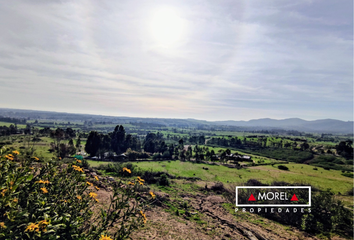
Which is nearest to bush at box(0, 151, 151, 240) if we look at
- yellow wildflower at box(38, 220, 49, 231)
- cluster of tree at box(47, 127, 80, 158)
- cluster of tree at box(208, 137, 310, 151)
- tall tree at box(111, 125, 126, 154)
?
yellow wildflower at box(38, 220, 49, 231)

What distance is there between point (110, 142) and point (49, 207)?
69.2 meters

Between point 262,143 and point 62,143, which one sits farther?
point 262,143

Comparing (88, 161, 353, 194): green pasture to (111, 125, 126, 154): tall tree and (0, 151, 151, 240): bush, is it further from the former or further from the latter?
(0, 151, 151, 240): bush

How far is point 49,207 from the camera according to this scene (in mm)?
2648

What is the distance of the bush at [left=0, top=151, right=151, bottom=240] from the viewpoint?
2455mm

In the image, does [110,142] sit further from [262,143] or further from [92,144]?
[262,143]

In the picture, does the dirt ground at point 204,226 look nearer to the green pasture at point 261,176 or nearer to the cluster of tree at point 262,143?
the green pasture at point 261,176

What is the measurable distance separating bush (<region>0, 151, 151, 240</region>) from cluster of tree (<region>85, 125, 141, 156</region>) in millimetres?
54186

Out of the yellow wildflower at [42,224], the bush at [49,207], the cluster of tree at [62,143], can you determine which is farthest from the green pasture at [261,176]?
the yellow wildflower at [42,224]

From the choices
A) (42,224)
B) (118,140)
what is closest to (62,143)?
(118,140)

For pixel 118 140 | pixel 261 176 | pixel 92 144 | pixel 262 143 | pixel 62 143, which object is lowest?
pixel 261 176

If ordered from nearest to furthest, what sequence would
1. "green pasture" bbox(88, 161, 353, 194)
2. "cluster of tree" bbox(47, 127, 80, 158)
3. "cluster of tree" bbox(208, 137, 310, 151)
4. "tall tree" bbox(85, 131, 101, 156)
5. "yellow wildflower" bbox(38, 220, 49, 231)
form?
"yellow wildflower" bbox(38, 220, 49, 231) < "green pasture" bbox(88, 161, 353, 194) < "cluster of tree" bbox(47, 127, 80, 158) < "tall tree" bbox(85, 131, 101, 156) < "cluster of tree" bbox(208, 137, 310, 151)

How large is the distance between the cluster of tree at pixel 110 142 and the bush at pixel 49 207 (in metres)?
54.2

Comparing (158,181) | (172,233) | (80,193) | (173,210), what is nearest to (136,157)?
(158,181)
